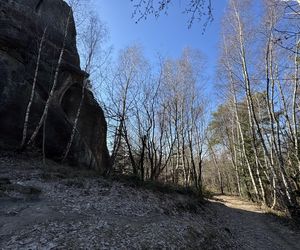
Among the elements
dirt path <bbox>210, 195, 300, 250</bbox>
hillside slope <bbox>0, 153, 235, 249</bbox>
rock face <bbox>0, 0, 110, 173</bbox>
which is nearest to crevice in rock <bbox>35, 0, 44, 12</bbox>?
rock face <bbox>0, 0, 110, 173</bbox>

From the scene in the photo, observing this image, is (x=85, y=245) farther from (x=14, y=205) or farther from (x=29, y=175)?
(x=29, y=175)

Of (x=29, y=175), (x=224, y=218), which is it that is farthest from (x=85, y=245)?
(x=224, y=218)

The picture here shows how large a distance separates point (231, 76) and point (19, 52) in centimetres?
1033

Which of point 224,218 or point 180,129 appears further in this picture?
point 180,129

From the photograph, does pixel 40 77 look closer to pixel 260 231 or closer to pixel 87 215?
pixel 87 215

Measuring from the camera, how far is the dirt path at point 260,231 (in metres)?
7.55

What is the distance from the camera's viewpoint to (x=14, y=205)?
5449mm

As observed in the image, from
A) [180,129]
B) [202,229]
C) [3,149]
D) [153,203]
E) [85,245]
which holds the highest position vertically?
[180,129]

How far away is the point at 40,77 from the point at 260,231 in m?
11.1

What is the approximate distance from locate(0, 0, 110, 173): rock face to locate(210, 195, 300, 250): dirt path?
Answer: 5.54 meters

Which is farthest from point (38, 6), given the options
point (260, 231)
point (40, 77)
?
point (260, 231)

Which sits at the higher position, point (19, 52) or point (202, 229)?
point (19, 52)

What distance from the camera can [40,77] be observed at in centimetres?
1255

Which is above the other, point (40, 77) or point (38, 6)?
point (38, 6)
